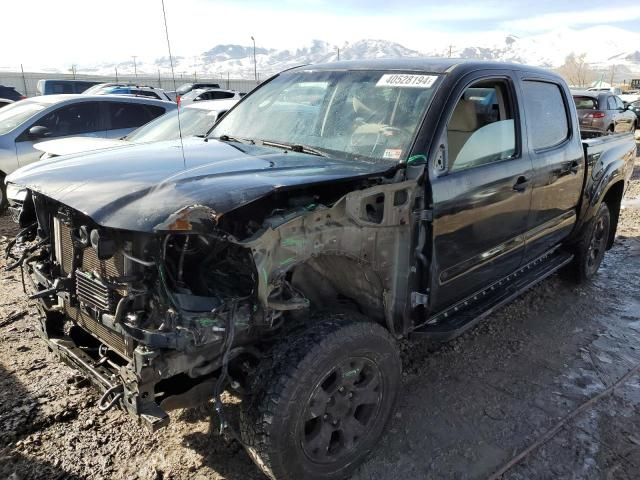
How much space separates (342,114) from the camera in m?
3.32

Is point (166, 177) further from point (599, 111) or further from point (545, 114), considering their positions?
point (599, 111)

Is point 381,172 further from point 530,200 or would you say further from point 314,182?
point 530,200

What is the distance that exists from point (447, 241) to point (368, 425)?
3.54ft

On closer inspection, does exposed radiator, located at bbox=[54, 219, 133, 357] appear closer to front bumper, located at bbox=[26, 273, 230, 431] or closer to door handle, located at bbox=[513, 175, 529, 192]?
front bumper, located at bbox=[26, 273, 230, 431]

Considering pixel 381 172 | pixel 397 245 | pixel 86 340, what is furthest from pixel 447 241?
pixel 86 340

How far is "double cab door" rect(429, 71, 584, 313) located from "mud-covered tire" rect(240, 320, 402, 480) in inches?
24.0

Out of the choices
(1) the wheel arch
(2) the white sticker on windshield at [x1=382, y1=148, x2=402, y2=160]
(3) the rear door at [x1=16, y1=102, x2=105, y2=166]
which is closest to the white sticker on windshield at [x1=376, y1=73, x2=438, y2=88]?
(2) the white sticker on windshield at [x1=382, y1=148, x2=402, y2=160]

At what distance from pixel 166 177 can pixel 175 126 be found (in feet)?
14.8

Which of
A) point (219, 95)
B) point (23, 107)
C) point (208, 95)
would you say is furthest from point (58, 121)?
point (219, 95)

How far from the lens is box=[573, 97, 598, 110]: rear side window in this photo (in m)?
14.7

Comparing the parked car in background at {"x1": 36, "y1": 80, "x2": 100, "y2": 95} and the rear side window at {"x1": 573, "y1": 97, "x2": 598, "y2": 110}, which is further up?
the parked car in background at {"x1": 36, "y1": 80, "x2": 100, "y2": 95}

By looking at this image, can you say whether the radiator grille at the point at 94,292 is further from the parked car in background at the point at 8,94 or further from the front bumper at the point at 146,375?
the parked car in background at the point at 8,94

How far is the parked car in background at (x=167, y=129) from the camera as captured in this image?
627 centimetres

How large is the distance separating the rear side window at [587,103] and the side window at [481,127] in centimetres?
1287
